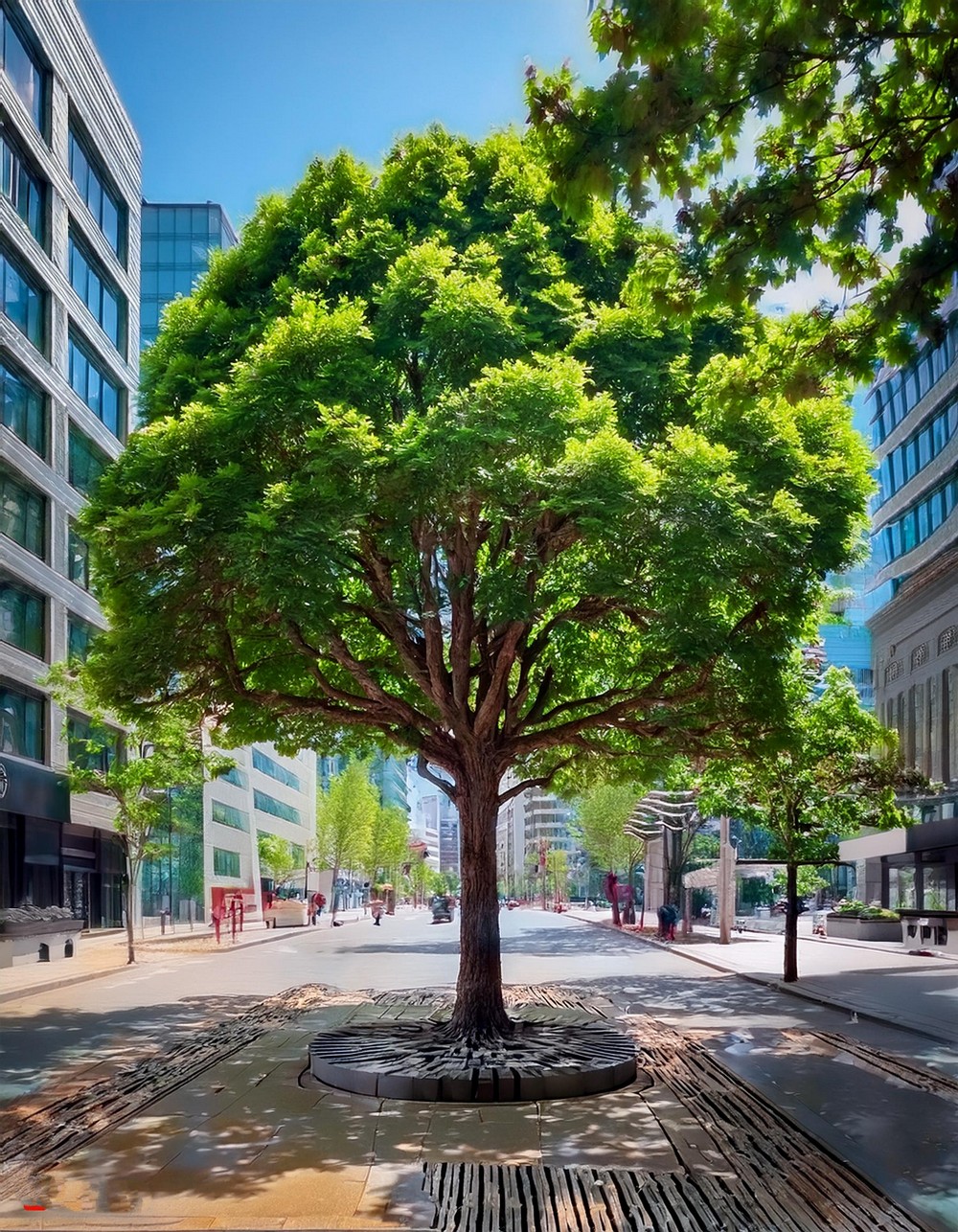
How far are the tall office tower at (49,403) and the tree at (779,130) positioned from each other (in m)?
31.2

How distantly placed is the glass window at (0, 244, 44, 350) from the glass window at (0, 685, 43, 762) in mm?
10752

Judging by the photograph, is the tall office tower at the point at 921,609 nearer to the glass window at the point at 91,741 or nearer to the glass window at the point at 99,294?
the glass window at the point at 91,741

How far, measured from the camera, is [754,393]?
9.59 metres

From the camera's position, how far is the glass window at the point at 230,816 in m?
75.1

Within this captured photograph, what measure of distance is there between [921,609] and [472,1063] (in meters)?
41.4

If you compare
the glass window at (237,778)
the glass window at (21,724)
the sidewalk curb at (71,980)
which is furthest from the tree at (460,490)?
the glass window at (237,778)

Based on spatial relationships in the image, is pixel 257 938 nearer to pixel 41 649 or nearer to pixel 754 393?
pixel 41 649

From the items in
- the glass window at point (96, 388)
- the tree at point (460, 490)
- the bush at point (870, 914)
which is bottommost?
the bush at point (870, 914)

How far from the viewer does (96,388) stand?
1866 inches

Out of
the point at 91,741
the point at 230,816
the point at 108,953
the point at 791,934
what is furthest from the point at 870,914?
the point at 230,816

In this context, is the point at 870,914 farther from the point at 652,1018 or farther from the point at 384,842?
the point at 384,842

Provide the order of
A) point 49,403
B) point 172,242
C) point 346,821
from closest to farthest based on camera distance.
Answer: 1. point 49,403
2. point 172,242
3. point 346,821

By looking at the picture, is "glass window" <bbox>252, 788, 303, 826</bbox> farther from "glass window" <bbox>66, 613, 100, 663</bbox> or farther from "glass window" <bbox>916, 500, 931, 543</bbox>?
"glass window" <bbox>916, 500, 931, 543</bbox>

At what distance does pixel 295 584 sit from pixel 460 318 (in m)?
3.18
